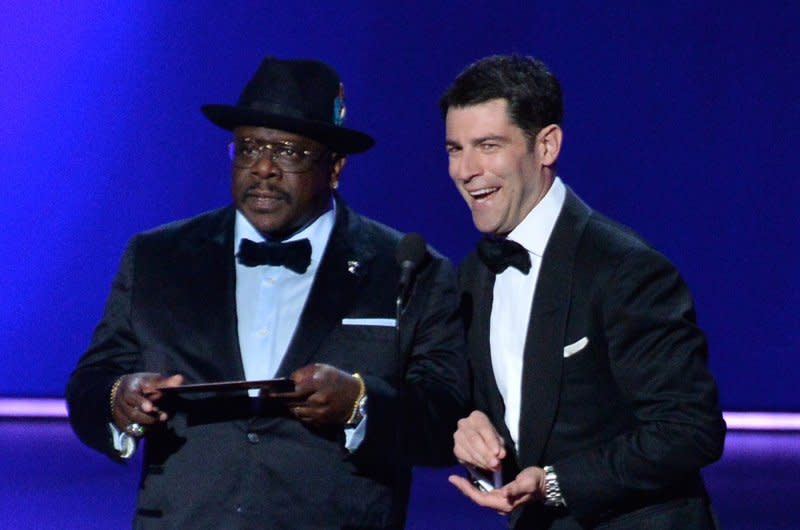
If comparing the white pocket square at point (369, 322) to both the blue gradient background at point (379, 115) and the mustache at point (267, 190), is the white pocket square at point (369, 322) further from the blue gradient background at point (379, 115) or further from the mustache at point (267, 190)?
the blue gradient background at point (379, 115)

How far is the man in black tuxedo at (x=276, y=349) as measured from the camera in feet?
8.89

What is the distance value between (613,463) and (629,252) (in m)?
0.37

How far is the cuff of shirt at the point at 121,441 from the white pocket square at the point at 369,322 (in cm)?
47

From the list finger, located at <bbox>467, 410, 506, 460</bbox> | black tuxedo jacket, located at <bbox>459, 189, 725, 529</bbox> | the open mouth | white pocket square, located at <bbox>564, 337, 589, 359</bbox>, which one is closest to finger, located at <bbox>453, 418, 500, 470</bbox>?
finger, located at <bbox>467, 410, 506, 460</bbox>

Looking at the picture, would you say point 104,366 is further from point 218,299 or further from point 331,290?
point 331,290

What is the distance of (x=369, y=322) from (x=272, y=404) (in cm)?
25

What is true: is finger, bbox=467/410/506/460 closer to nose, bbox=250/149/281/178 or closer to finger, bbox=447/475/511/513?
finger, bbox=447/475/511/513

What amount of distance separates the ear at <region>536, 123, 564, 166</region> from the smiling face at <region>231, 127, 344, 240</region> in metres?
0.47

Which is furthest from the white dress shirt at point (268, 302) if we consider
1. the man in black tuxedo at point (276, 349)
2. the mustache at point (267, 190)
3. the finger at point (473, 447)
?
the finger at point (473, 447)

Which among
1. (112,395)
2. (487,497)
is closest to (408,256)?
(487,497)

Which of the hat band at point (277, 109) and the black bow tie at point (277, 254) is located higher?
the hat band at point (277, 109)

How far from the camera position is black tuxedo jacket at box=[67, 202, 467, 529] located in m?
2.71

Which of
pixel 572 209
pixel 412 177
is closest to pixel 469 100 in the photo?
pixel 572 209

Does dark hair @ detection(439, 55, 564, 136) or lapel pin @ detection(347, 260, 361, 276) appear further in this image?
lapel pin @ detection(347, 260, 361, 276)
